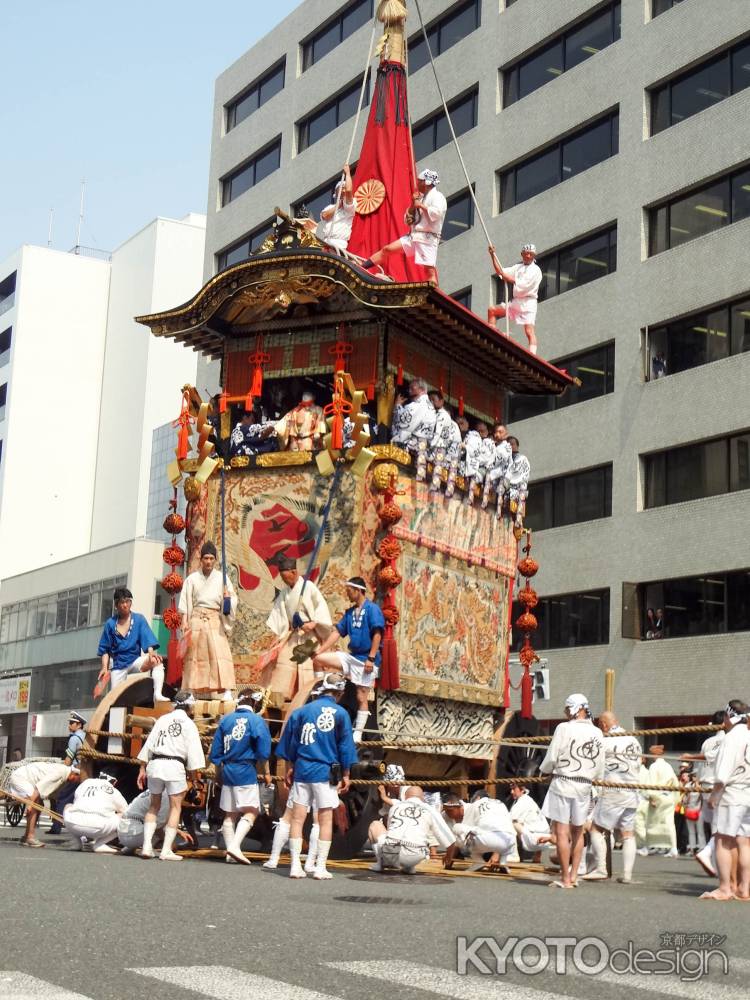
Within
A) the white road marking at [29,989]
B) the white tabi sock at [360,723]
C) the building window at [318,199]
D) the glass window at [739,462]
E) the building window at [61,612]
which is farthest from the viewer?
the building window at [61,612]

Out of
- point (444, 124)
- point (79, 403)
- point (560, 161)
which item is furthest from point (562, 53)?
point (79, 403)

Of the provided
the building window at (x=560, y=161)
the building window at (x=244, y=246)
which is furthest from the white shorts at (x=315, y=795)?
the building window at (x=244, y=246)

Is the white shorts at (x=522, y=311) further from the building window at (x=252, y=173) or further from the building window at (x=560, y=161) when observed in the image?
the building window at (x=252, y=173)

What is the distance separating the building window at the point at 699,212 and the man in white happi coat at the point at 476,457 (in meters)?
13.1

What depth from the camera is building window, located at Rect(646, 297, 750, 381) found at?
92.9ft

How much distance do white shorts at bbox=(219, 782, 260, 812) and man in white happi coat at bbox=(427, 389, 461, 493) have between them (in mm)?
5197

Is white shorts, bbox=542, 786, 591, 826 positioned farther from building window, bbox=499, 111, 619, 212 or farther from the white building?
the white building

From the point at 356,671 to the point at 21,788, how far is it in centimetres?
400

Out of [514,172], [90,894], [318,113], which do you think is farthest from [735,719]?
[318,113]

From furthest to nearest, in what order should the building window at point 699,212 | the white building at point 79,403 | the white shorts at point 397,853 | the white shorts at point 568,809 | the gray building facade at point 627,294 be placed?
the white building at point 79,403 < the building window at point 699,212 < the gray building facade at point 627,294 < the white shorts at point 397,853 < the white shorts at point 568,809

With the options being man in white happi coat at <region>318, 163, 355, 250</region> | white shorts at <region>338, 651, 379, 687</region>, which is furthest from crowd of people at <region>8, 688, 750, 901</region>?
man in white happi coat at <region>318, 163, 355, 250</region>

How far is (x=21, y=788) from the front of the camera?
15.2 metres

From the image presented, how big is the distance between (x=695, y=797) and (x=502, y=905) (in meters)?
11.6

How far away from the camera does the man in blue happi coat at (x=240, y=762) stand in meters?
12.9
